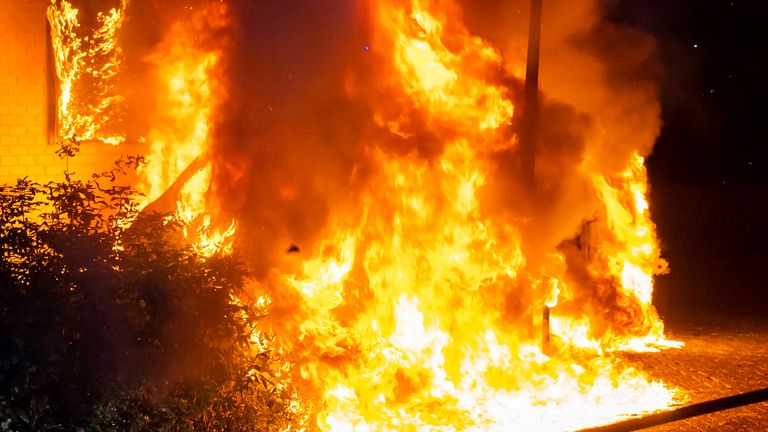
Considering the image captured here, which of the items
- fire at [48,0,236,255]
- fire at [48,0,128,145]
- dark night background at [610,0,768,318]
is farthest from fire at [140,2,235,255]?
dark night background at [610,0,768,318]

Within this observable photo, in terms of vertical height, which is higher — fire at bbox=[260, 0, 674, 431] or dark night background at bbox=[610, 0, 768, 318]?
dark night background at bbox=[610, 0, 768, 318]

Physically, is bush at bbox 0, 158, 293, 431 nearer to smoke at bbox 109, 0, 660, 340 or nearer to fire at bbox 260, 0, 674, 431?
fire at bbox 260, 0, 674, 431

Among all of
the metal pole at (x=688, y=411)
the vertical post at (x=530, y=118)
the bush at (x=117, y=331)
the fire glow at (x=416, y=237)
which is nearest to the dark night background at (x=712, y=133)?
the fire glow at (x=416, y=237)

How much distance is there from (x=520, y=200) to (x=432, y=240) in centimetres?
118

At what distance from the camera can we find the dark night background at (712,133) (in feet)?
62.8

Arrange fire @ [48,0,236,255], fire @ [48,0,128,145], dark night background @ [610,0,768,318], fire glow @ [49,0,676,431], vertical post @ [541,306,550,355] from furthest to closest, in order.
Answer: dark night background @ [610,0,768,318], vertical post @ [541,306,550,355], fire @ [48,0,236,255], fire @ [48,0,128,145], fire glow @ [49,0,676,431]

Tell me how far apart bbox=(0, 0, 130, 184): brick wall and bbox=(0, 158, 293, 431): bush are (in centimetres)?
336

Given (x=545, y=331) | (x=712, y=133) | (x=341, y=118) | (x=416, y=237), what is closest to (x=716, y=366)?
(x=545, y=331)

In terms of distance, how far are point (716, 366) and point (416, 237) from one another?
12.6 ft

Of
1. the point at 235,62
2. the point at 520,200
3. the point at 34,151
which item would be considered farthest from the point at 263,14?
the point at 520,200

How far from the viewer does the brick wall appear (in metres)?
8.53

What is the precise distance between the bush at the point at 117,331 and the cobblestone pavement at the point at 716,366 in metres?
3.83

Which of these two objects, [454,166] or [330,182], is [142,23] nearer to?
[330,182]

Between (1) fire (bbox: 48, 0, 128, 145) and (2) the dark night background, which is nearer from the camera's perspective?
(1) fire (bbox: 48, 0, 128, 145)
